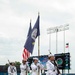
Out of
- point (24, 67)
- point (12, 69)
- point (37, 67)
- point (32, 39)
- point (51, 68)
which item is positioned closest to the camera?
point (51, 68)

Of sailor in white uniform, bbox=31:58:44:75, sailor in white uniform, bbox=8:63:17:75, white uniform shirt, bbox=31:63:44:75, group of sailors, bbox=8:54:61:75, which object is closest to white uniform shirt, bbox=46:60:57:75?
group of sailors, bbox=8:54:61:75

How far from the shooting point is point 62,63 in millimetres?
36719

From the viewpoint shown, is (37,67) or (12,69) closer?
(37,67)

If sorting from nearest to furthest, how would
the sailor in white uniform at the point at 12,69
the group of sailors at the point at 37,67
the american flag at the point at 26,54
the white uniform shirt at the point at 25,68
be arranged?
the group of sailors at the point at 37,67 < the white uniform shirt at the point at 25,68 < the american flag at the point at 26,54 < the sailor in white uniform at the point at 12,69

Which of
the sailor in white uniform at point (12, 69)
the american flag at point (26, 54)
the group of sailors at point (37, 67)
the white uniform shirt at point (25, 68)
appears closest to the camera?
the group of sailors at point (37, 67)

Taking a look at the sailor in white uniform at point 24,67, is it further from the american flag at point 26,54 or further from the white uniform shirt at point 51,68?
the white uniform shirt at point 51,68

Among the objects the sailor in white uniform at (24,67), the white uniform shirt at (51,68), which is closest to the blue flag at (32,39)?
the sailor in white uniform at (24,67)

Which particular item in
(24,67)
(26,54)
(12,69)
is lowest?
(12,69)

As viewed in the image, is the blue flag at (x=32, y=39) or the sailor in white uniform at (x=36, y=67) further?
the blue flag at (x=32, y=39)

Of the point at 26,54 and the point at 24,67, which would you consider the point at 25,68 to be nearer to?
the point at 24,67

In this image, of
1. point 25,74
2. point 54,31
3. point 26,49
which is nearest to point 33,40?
point 26,49

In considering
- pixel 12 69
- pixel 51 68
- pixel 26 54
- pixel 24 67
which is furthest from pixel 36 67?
pixel 51 68

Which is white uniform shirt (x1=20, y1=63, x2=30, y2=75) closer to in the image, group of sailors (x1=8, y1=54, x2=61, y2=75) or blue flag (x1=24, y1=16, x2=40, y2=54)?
group of sailors (x1=8, y1=54, x2=61, y2=75)

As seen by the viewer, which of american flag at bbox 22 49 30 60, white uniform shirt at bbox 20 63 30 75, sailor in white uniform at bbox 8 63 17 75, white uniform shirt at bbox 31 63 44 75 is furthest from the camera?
sailor in white uniform at bbox 8 63 17 75
